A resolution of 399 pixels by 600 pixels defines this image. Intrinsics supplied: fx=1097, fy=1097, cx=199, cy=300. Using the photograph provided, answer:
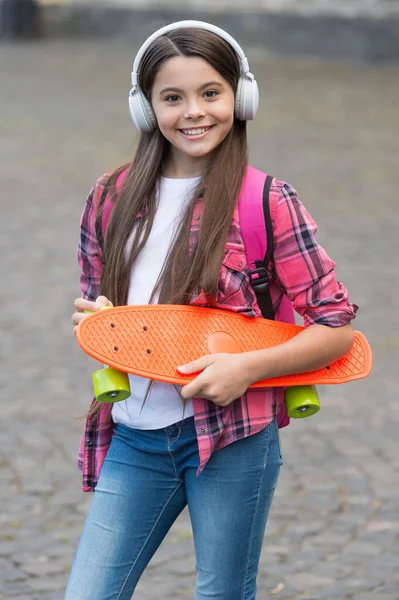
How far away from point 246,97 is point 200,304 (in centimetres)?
48

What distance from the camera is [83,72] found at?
18.2 meters

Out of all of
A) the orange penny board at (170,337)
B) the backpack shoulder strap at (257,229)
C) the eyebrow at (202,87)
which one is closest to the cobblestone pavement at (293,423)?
the orange penny board at (170,337)

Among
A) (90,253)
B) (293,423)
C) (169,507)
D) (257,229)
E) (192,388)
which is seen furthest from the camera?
(293,423)

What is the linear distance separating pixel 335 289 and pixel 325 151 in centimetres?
977

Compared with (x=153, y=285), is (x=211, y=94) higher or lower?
higher

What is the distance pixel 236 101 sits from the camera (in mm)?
2506

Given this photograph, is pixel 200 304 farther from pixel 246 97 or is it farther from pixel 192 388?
pixel 246 97

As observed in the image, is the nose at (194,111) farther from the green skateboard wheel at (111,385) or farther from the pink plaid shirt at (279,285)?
the green skateboard wheel at (111,385)

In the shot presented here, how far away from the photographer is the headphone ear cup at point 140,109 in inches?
→ 99.1

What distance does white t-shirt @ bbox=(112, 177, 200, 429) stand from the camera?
2.44 metres

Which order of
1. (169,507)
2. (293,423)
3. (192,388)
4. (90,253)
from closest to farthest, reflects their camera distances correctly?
1. (192,388)
2. (169,507)
3. (90,253)
4. (293,423)

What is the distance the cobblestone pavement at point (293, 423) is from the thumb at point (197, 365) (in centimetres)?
164

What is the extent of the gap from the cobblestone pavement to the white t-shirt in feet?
4.79

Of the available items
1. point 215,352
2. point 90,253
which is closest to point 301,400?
point 215,352
